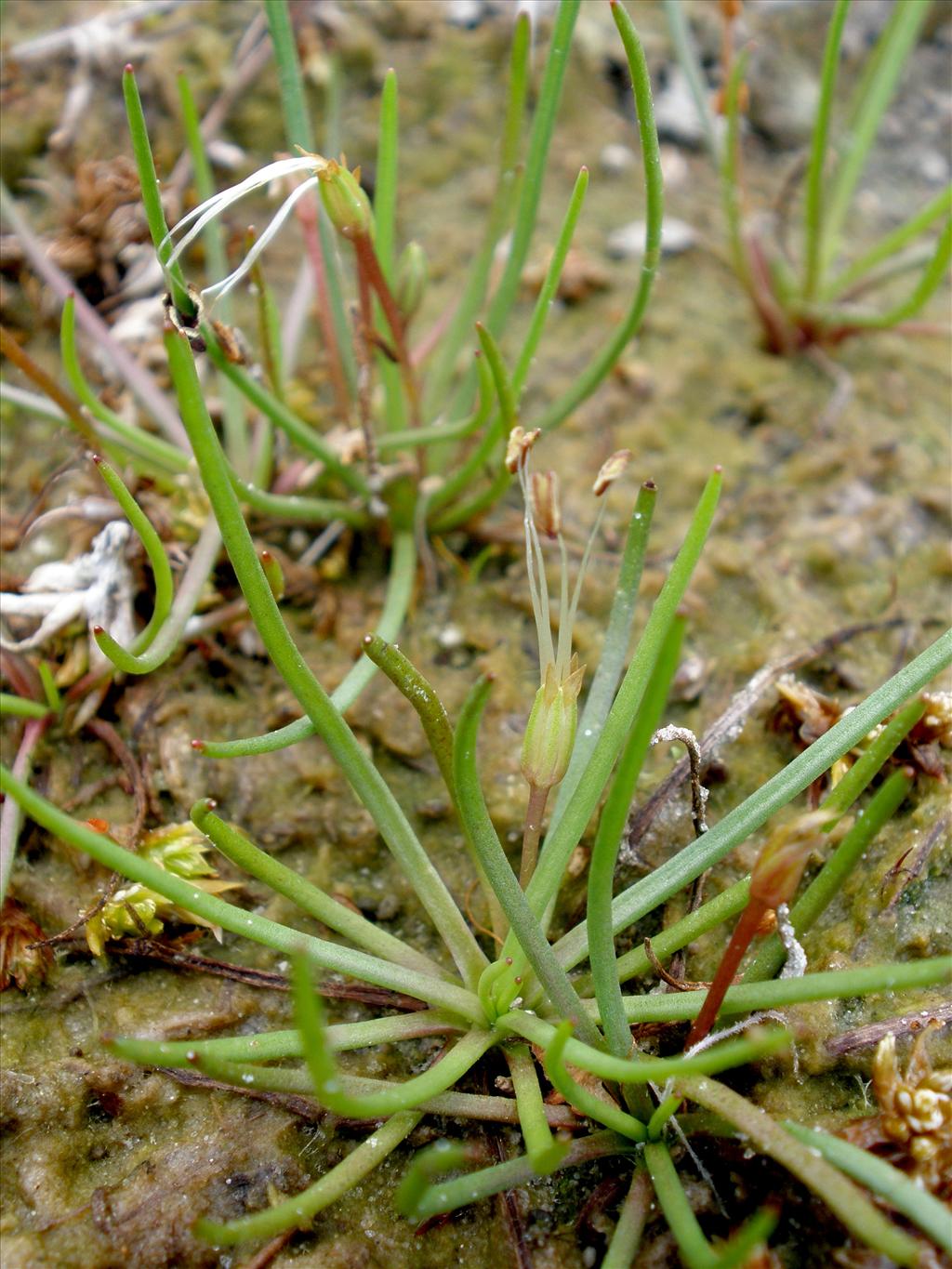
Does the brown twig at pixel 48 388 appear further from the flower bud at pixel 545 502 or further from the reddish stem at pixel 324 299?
the flower bud at pixel 545 502

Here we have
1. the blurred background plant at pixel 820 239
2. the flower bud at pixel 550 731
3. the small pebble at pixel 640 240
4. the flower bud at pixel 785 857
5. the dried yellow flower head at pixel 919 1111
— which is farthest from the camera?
the small pebble at pixel 640 240

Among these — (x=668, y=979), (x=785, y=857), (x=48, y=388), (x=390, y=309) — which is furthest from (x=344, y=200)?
(x=668, y=979)

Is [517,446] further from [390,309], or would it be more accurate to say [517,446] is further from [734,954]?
[734,954]

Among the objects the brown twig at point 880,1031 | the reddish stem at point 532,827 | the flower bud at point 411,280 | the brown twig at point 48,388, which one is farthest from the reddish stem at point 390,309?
the brown twig at point 880,1031

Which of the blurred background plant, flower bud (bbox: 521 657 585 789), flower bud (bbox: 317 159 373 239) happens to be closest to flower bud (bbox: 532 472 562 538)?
flower bud (bbox: 521 657 585 789)

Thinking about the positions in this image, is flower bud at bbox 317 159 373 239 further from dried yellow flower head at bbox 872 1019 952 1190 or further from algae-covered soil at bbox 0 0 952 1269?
dried yellow flower head at bbox 872 1019 952 1190

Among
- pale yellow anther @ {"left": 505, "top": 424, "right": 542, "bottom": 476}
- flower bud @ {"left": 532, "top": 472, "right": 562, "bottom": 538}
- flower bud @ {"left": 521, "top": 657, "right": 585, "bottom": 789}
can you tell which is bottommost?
flower bud @ {"left": 521, "top": 657, "right": 585, "bottom": 789}
